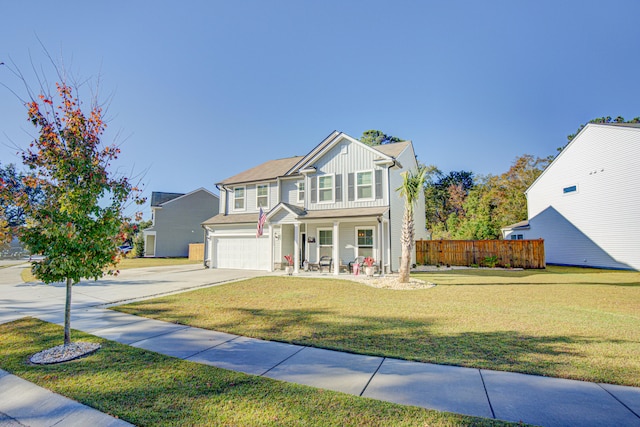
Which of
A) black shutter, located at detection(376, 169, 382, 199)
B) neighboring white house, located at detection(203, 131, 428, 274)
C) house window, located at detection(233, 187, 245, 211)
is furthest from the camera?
house window, located at detection(233, 187, 245, 211)

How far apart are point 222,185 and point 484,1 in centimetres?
1729

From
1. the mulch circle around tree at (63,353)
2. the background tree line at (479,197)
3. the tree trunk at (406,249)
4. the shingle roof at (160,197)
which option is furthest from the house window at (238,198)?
the shingle roof at (160,197)

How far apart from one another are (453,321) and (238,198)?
16358mm

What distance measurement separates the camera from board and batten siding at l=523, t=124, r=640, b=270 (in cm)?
1723

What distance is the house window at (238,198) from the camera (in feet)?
65.1

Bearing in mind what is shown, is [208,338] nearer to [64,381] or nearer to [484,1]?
[64,381]

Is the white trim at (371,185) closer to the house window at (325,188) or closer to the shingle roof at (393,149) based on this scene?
the house window at (325,188)

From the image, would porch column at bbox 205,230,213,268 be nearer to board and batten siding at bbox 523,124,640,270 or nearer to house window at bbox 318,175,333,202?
house window at bbox 318,175,333,202

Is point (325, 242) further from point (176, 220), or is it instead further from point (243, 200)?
point (176, 220)

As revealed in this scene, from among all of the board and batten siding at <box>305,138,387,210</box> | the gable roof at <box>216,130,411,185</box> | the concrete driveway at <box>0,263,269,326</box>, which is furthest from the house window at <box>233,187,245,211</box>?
the concrete driveway at <box>0,263,269,326</box>

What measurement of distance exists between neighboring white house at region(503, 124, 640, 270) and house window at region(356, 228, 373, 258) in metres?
15.3

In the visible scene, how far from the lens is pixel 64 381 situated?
375 cm

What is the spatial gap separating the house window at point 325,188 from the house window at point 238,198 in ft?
19.1

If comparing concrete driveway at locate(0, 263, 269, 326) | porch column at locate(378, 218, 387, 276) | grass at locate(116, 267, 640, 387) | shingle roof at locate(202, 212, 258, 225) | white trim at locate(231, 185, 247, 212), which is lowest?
concrete driveway at locate(0, 263, 269, 326)
